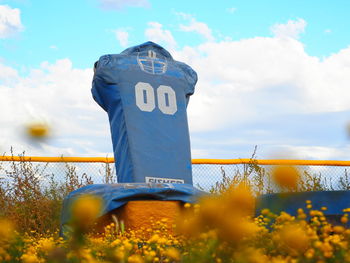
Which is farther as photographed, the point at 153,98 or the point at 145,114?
the point at 153,98

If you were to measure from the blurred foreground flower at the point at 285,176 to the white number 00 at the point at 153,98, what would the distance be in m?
4.27

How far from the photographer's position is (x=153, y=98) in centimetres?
600

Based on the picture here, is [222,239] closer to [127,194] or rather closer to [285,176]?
[285,176]

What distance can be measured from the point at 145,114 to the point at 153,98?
0.80 feet

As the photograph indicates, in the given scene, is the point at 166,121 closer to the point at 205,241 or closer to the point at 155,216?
the point at 155,216

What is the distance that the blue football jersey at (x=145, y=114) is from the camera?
562cm

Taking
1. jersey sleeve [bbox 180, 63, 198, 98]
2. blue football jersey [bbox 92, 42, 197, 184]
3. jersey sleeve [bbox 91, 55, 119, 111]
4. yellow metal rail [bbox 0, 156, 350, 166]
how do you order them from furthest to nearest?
1. yellow metal rail [bbox 0, 156, 350, 166]
2. jersey sleeve [bbox 180, 63, 198, 98]
3. jersey sleeve [bbox 91, 55, 119, 111]
4. blue football jersey [bbox 92, 42, 197, 184]

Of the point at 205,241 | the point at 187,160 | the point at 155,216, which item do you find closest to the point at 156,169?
the point at 187,160

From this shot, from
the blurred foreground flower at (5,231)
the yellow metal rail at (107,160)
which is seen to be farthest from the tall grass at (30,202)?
the blurred foreground flower at (5,231)

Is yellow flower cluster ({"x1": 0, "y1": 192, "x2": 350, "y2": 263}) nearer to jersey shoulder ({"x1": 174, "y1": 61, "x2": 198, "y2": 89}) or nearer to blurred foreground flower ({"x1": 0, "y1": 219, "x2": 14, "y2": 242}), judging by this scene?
blurred foreground flower ({"x1": 0, "y1": 219, "x2": 14, "y2": 242})

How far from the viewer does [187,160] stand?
5930 millimetres

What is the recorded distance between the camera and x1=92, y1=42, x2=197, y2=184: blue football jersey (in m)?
5.62

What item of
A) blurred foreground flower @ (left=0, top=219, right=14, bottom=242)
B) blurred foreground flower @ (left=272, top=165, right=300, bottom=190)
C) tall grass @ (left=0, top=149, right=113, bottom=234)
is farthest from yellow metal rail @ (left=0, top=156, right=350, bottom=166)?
blurred foreground flower @ (left=272, top=165, right=300, bottom=190)

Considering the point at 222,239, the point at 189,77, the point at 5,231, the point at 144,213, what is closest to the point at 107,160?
the point at 189,77
